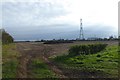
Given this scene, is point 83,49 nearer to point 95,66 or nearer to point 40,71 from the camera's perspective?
point 95,66

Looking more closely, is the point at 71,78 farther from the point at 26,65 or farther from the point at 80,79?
the point at 26,65

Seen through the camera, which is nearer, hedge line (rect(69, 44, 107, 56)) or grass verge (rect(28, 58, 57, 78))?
grass verge (rect(28, 58, 57, 78))

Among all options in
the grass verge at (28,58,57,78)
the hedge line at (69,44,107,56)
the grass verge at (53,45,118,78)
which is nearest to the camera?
the grass verge at (28,58,57,78)

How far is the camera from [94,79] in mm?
17141

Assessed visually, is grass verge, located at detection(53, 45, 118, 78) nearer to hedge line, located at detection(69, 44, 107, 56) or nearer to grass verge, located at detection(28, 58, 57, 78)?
grass verge, located at detection(28, 58, 57, 78)

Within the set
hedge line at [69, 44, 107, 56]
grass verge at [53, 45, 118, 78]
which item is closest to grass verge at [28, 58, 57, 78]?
grass verge at [53, 45, 118, 78]

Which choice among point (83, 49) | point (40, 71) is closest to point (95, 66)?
point (40, 71)

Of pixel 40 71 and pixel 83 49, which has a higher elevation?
pixel 83 49

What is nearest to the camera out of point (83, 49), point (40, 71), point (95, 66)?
point (40, 71)

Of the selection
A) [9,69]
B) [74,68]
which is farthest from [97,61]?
[9,69]

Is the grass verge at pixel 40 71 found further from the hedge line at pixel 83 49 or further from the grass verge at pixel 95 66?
the hedge line at pixel 83 49

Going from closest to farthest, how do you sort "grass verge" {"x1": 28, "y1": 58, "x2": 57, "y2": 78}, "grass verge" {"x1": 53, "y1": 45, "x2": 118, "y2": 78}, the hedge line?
"grass verge" {"x1": 28, "y1": 58, "x2": 57, "y2": 78} → "grass verge" {"x1": 53, "y1": 45, "x2": 118, "y2": 78} → the hedge line

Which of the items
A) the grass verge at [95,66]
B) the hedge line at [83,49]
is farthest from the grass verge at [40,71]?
the hedge line at [83,49]

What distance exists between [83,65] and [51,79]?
579 cm
